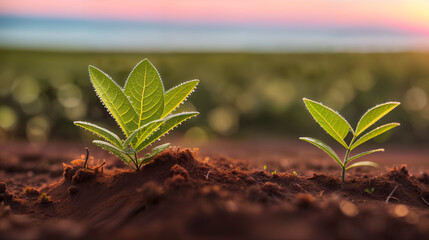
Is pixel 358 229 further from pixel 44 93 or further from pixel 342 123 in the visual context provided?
pixel 44 93

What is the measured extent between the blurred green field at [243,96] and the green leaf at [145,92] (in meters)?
6.12

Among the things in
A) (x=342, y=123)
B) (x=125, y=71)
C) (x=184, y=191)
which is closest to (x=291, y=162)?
(x=342, y=123)

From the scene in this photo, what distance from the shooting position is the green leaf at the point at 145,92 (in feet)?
9.91

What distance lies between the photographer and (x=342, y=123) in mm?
3145

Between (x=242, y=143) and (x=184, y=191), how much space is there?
625 cm

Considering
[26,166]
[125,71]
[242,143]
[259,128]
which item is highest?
[125,71]

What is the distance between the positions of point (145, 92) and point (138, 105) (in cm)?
12

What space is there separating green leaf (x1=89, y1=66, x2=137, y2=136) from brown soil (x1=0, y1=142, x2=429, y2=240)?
43cm

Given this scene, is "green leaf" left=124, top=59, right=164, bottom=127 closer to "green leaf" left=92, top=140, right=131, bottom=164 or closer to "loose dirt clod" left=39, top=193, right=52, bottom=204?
"green leaf" left=92, top=140, right=131, bottom=164

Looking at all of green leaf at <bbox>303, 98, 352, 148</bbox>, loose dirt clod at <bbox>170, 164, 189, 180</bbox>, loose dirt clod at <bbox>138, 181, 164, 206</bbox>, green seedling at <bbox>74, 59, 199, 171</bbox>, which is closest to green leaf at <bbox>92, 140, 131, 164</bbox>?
green seedling at <bbox>74, 59, 199, 171</bbox>

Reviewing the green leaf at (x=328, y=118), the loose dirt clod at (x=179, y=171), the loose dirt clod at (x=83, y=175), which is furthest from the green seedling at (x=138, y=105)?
the green leaf at (x=328, y=118)

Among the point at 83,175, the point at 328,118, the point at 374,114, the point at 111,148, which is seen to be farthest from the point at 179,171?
the point at 374,114

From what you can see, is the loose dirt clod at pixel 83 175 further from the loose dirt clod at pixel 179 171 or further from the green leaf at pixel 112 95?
the loose dirt clod at pixel 179 171

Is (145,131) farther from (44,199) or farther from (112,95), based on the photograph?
(44,199)
